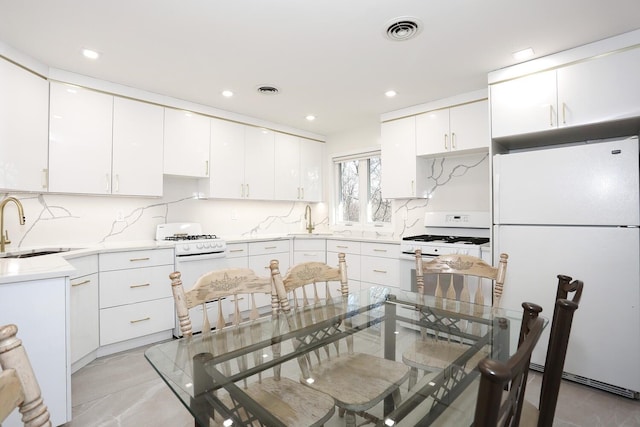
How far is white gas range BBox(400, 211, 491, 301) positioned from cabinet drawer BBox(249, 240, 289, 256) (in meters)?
1.42

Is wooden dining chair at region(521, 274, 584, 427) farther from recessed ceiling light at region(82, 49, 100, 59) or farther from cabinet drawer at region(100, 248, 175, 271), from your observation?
recessed ceiling light at region(82, 49, 100, 59)

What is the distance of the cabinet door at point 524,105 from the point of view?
236 cm

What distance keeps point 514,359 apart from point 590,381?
2314 mm

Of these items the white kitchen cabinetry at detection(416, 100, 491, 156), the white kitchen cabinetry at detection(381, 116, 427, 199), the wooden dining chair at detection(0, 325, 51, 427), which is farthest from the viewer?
the white kitchen cabinetry at detection(381, 116, 427, 199)

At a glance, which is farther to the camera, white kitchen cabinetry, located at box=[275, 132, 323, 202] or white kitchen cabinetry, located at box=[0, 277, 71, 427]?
white kitchen cabinetry, located at box=[275, 132, 323, 202]

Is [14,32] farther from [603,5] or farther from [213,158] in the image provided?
[603,5]

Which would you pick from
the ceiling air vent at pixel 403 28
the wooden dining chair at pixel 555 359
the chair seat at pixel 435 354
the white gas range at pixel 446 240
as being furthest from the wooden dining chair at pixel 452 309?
the ceiling air vent at pixel 403 28

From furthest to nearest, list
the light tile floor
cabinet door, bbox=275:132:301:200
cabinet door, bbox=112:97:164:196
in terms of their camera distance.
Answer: cabinet door, bbox=275:132:301:200 < cabinet door, bbox=112:97:164:196 < the light tile floor

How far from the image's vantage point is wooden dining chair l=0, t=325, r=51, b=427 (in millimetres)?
559

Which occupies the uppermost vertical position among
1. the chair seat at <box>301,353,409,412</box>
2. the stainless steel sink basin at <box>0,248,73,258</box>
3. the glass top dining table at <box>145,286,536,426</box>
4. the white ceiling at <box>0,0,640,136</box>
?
the white ceiling at <box>0,0,640,136</box>

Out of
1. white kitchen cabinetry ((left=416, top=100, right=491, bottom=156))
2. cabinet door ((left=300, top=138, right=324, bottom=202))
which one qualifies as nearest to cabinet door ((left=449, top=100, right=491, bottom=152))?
white kitchen cabinetry ((left=416, top=100, right=491, bottom=156))

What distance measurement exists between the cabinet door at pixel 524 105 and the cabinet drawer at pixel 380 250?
1.37 m

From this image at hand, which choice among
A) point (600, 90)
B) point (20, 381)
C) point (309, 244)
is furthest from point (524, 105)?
point (20, 381)

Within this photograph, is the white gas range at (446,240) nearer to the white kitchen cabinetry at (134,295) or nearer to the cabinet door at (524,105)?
the cabinet door at (524,105)
